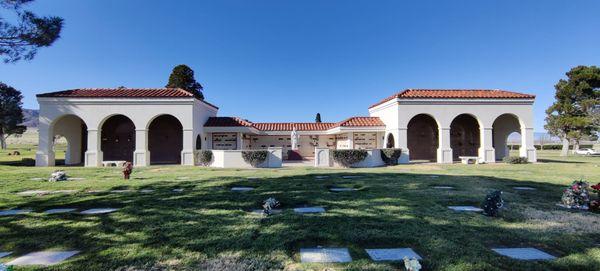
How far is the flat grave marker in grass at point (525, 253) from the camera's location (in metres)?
3.61

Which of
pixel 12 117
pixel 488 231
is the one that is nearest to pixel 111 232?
pixel 488 231

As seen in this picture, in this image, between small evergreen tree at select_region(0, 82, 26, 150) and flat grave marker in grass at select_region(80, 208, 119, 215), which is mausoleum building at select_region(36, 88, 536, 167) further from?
small evergreen tree at select_region(0, 82, 26, 150)

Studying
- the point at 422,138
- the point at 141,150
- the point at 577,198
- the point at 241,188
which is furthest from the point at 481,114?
the point at 141,150

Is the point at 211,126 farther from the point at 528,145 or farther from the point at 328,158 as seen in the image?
the point at 528,145

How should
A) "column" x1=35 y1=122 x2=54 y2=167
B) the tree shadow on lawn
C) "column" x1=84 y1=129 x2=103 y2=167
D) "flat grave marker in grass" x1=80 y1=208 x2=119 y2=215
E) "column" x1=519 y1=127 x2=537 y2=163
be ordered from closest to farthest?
the tree shadow on lawn < "flat grave marker in grass" x1=80 y1=208 x2=119 y2=215 < "column" x1=35 y1=122 x2=54 y2=167 < "column" x1=84 y1=129 x2=103 y2=167 < "column" x1=519 y1=127 x2=537 y2=163

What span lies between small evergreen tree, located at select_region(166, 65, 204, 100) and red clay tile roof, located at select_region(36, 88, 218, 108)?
46.0 ft

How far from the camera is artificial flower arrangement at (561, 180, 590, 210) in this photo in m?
6.42

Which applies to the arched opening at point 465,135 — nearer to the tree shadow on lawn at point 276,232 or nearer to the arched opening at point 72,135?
the tree shadow on lawn at point 276,232

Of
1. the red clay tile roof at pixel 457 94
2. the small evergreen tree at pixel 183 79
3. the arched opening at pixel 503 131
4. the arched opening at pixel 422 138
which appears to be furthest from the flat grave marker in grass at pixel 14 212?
the small evergreen tree at pixel 183 79

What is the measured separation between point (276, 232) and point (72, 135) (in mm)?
23953

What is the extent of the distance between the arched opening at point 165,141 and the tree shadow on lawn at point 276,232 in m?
16.1

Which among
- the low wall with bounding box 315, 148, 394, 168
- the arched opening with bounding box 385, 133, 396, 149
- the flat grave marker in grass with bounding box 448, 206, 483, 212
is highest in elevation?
the arched opening with bounding box 385, 133, 396, 149

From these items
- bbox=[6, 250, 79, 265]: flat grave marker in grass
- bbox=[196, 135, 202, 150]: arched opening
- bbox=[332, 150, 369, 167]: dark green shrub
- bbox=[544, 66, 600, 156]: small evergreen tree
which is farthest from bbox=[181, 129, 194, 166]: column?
bbox=[544, 66, 600, 156]: small evergreen tree

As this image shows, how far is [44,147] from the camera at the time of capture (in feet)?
61.9
